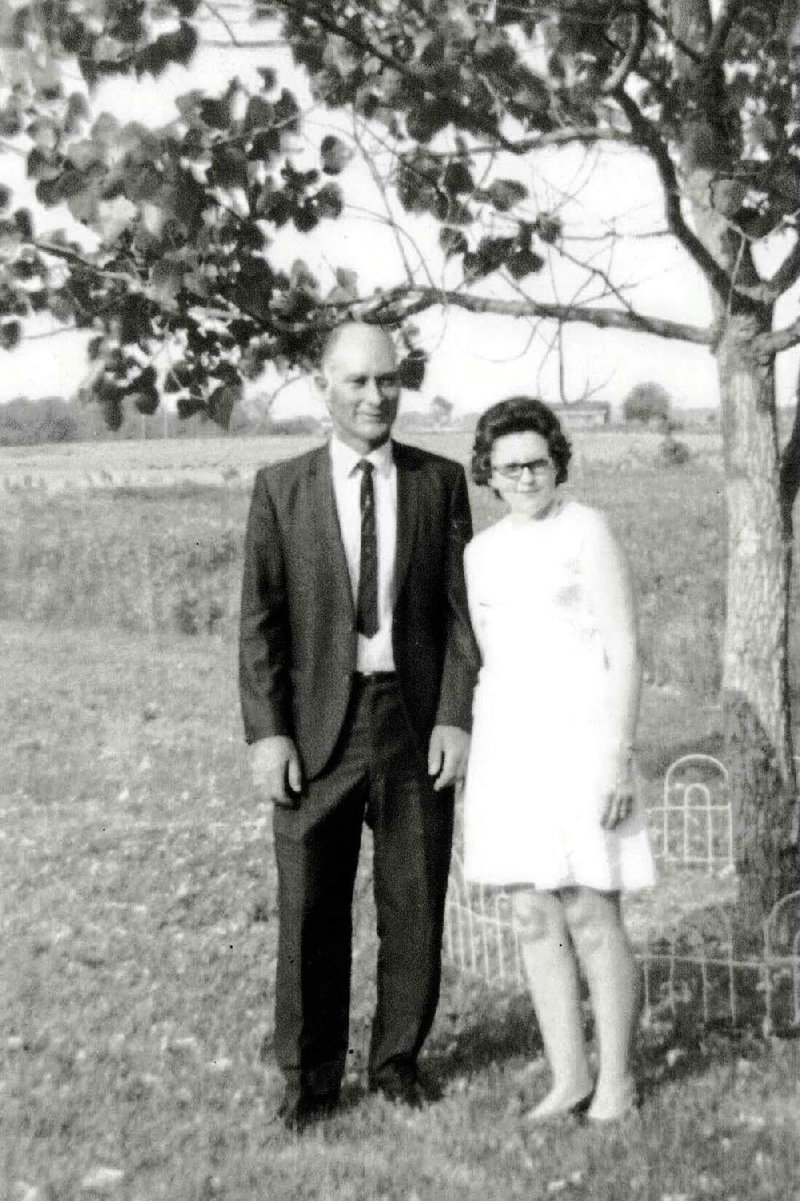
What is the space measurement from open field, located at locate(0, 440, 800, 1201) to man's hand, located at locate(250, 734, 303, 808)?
1.01 metres

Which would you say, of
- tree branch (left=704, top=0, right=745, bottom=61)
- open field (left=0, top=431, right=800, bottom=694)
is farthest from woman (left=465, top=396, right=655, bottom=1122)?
open field (left=0, top=431, right=800, bottom=694)

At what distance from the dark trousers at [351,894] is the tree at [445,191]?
138cm

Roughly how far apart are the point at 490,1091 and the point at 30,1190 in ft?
4.66

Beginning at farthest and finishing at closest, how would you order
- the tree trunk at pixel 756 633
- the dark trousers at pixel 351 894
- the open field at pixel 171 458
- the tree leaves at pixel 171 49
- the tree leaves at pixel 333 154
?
the open field at pixel 171 458
the tree trunk at pixel 756 633
the tree leaves at pixel 333 154
the dark trousers at pixel 351 894
the tree leaves at pixel 171 49

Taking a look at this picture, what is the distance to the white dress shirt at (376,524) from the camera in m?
4.57

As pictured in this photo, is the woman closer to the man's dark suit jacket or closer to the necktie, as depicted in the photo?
the man's dark suit jacket

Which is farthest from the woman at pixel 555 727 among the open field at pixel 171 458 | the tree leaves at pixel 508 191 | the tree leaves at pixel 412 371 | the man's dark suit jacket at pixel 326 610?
the open field at pixel 171 458

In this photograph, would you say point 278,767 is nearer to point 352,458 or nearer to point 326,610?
point 326,610

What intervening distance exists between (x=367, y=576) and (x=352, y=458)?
34 cm

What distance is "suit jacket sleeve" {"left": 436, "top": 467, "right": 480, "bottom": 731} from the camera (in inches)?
181

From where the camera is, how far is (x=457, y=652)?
462 cm

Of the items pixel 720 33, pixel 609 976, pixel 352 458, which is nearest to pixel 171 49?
pixel 352 458

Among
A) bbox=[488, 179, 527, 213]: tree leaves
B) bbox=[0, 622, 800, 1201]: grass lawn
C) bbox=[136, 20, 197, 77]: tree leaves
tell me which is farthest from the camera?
bbox=[488, 179, 527, 213]: tree leaves

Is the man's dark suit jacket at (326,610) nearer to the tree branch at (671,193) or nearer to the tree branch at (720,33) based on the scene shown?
the tree branch at (671,193)
